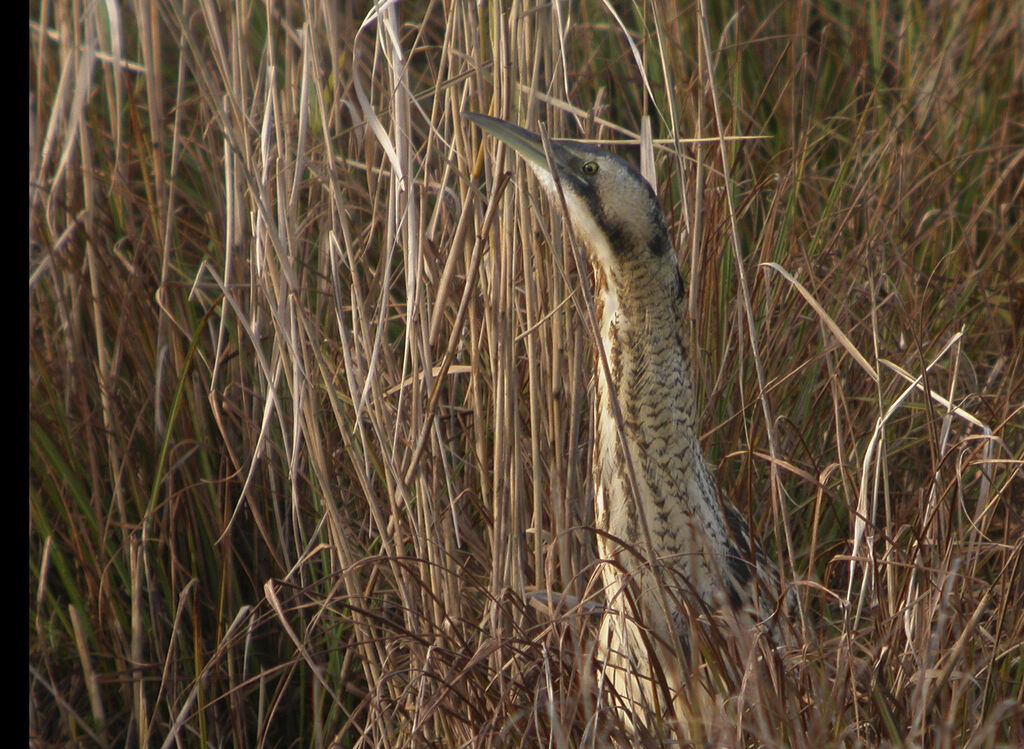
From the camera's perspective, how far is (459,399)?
2.04m

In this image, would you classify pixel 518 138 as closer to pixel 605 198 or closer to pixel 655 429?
pixel 605 198

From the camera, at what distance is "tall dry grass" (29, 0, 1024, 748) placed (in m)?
1.43

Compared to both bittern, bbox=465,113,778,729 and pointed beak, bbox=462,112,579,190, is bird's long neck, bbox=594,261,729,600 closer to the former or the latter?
bittern, bbox=465,113,778,729

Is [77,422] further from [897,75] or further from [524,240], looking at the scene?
[897,75]

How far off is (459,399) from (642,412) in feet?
2.04

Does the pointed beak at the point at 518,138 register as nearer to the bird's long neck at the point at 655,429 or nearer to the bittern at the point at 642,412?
the bittern at the point at 642,412

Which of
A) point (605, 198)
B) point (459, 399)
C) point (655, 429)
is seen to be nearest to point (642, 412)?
point (655, 429)

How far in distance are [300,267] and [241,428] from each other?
327mm

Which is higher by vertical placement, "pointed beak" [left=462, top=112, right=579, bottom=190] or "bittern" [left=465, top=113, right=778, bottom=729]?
"pointed beak" [left=462, top=112, right=579, bottom=190]

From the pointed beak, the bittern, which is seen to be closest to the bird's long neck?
the bittern

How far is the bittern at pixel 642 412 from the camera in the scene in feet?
4.77

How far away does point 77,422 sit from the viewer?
1858mm

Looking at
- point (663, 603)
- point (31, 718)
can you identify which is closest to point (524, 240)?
point (663, 603)

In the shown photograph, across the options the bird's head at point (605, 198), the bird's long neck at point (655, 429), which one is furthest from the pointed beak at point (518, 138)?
the bird's long neck at point (655, 429)
